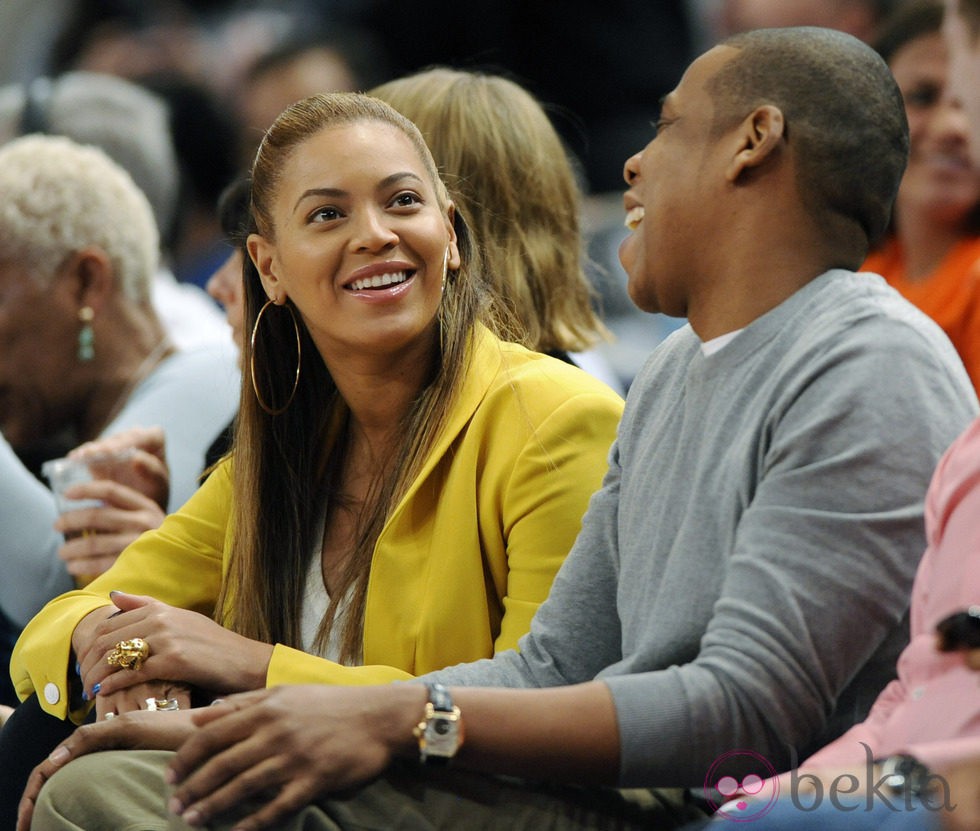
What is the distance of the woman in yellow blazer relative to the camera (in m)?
2.24

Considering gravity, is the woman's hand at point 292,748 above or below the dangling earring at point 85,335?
below

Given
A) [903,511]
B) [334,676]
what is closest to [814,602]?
[903,511]

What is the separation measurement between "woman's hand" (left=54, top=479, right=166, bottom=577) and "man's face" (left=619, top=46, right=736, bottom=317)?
4.63ft

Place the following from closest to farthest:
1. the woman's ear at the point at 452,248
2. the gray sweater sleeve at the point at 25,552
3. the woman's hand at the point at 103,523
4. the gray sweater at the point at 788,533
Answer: the gray sweater at the point at 788,533 → the woman's ear at the point at 452,248 → the woman's hand at the point at 103,523 → the gray sweater sleeve at the point at 25,552

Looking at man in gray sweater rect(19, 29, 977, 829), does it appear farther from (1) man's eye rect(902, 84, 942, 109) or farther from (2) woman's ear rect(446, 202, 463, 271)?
(1) man's eye rect(902, 84, 942, 109)

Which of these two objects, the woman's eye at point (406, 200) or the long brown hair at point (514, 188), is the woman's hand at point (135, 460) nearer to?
the long brown hair at point (514, 188)

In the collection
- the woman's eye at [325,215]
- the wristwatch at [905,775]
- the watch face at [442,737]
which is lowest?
the watch face at [442,737]

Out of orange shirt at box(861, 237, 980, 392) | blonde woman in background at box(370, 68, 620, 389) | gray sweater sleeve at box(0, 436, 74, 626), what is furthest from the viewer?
orange shirt at box(861, 237, 980, 392)

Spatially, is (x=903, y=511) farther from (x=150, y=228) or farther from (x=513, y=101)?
(x=150, y=228)

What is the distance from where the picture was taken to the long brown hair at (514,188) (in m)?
2.93

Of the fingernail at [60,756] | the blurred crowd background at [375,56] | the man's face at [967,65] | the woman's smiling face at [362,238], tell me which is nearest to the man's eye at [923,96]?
the blurred crowd background at [375,56]

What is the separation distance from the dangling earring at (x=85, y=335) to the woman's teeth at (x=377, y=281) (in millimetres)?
1414

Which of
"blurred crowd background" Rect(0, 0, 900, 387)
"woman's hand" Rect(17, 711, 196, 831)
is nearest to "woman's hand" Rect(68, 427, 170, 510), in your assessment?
"woman's hand" Rect(17, 711, 196, 831)

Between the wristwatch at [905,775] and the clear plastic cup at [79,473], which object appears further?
the clear plastic cup at [79,473]
